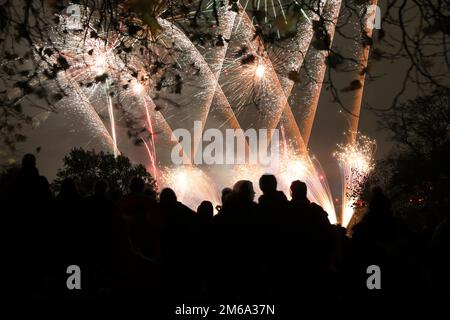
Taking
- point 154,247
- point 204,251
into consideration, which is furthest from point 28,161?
point 204,251

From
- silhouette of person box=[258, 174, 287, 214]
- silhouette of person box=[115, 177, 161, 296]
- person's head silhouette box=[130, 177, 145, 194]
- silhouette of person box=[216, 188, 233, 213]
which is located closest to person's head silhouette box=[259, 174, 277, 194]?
silhouette of person box=[258, 174, 287, 214]

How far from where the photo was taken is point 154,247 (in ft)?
23.3

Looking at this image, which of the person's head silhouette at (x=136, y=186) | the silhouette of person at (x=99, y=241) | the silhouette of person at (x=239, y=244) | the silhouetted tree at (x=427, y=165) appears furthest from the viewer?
the silhouetted tree at (x=427, y=165)

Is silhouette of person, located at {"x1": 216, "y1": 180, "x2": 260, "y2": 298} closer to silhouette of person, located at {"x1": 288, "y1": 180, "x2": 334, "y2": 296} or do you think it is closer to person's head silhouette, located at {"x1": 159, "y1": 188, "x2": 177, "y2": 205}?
silhouette of person, located at {"x1": 288, "y1": 180, "x2": 334, "y2": 296}

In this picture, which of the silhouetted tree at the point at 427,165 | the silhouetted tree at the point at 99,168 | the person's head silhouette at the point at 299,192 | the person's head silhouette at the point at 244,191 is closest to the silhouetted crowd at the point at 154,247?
the person's head silhouette at the point at 244,191

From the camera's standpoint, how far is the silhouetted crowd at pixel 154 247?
6.99 metres

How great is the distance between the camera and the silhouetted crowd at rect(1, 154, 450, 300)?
6.99m

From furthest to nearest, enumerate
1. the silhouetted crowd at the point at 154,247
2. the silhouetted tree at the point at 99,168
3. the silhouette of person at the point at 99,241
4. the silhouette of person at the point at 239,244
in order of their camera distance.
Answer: the silhouetted tree at the point at 99,168
the silhouette of person at the point at 99,241
the silhouetted crowd at the point at 154,247
the silhouette of person at the point at 239,244

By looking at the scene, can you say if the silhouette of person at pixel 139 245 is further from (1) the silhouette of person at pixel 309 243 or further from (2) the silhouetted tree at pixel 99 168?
(2) the silhouetted tree at pixel 99 168

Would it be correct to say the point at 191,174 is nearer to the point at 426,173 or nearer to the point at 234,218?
the point at 426,173

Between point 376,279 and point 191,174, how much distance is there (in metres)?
46.0

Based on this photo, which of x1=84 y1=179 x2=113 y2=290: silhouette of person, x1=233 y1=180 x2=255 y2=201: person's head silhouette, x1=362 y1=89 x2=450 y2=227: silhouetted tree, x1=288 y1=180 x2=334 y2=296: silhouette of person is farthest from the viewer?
x1=362 y1=89 x2=450 y2=227: silhouetted tree

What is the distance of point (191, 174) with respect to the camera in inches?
2095

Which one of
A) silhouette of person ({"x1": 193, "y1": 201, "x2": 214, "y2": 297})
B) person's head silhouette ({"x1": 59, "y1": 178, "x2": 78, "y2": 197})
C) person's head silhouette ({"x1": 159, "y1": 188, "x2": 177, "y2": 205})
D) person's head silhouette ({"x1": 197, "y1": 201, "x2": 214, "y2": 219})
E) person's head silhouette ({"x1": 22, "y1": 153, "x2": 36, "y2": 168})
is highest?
person's head silhouette ({"x1": 22, "y1": 153, "x2": 36, "y2": 168})
